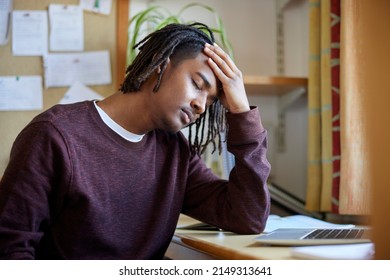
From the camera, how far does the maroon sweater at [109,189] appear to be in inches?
33.9

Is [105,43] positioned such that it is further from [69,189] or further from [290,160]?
[69,189]

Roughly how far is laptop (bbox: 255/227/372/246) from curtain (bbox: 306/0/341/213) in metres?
0.55

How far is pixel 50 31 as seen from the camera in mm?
1679

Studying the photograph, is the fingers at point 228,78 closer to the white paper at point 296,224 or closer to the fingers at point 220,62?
the fingers at point 220,62

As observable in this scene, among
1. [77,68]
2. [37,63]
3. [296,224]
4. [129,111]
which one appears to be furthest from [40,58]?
[296,224]

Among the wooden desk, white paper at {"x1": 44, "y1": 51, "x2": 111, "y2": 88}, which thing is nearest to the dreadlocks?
the wooden desk

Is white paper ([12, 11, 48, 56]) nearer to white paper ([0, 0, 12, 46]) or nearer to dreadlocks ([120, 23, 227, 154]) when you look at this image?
white paper ([0, 0, 12, 46])

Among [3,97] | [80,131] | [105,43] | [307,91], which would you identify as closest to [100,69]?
[105,43]

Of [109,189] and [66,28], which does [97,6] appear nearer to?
[66,28]

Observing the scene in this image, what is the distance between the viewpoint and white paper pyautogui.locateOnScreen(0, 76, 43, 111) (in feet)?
5.41

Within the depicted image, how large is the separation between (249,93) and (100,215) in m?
0.95

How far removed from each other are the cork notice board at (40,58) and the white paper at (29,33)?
0.06 ft

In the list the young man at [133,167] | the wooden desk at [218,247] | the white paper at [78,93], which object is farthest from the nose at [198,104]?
the white paper at [78,93]

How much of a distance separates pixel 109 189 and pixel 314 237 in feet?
1.29
